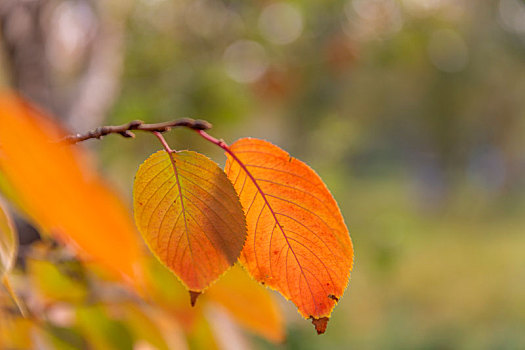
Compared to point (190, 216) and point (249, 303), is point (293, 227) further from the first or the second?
point (249, 303)

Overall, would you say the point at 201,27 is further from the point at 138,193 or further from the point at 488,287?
the point at 488,287

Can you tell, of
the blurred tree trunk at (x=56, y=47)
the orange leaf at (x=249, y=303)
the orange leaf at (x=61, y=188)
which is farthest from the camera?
the blurred tree trunk at (x=56, y=47)

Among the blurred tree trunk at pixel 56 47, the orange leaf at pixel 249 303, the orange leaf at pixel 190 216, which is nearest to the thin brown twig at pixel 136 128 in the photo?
the orange leaf at pixel 190 216

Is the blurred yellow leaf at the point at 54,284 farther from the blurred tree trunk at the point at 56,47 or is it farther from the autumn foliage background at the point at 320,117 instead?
the blurred tree trunk at the point at 56,47

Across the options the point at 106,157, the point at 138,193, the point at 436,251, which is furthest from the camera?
the point at 436,251

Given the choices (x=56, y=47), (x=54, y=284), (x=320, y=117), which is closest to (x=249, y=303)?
(x=54, y=284)

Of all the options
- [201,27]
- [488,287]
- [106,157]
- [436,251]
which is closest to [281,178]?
[106,157]
